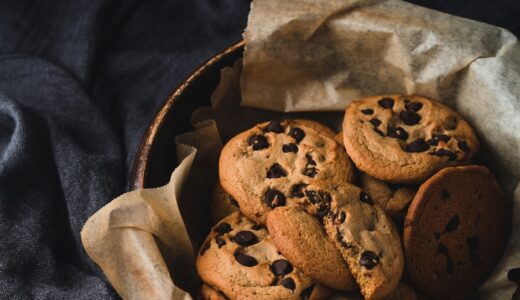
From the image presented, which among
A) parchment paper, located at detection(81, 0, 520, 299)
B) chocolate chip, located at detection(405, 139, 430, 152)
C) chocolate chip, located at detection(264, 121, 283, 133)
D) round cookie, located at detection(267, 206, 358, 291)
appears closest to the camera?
round cookie, located at detection(267, 206, 358, 291)

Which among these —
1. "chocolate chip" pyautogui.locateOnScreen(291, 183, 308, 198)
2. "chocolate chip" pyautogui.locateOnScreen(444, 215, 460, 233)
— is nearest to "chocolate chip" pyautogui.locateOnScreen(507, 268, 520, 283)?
"chocolate chip" pyautogui.locateOnScreen(444, 215, 460, 233)

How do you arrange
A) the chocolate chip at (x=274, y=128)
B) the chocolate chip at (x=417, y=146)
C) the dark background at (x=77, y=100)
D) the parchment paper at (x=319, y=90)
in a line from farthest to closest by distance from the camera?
the dark background at (x=77, y=100), the chocolate chip at (x=274, y=128), the chocolate chip at (x=417, y=146), the parchment paper at (x=319, y=90)

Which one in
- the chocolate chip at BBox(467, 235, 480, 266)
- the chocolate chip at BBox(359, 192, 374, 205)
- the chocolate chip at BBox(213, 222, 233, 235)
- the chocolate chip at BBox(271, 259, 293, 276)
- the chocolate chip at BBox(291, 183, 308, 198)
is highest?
the chocolate chip at BBox(291, 183, 308, 198)

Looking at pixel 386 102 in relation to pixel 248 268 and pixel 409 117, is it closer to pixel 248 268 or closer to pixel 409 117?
pixel 409 117

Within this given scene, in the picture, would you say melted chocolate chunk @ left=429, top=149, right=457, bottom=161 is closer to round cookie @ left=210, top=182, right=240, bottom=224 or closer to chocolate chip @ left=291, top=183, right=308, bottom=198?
chocolate chip @ left=291, top=183, right=308, bottom=198

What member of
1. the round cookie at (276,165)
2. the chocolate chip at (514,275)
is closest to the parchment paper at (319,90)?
the chocolate chip at (514,275)

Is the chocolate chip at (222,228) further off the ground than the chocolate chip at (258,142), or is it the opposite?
the chocolate chip at (258,142)

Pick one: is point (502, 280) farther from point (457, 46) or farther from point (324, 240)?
point (457, 46)

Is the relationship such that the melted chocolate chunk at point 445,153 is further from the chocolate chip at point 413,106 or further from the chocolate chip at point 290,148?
the chocolate chip at point 290,148
